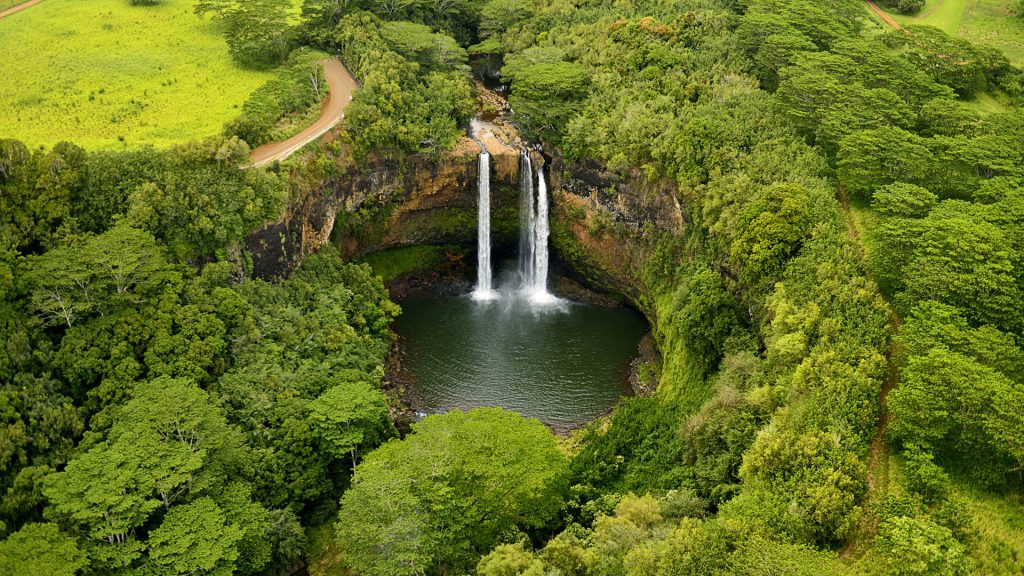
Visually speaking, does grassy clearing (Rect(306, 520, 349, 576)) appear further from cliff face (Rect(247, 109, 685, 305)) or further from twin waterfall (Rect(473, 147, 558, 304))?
twin waterfall (Rect(473, 147, 558, 304))

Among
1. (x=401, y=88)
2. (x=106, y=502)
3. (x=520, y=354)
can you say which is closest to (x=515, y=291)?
(x=520, y=354)

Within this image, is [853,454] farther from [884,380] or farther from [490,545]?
[490,545]

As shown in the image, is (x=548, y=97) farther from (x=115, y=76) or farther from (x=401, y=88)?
(x=115, y=76)

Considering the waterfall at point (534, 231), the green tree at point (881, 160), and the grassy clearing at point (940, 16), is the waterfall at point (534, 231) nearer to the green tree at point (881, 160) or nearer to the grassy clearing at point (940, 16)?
the green tree at point (881, 160)

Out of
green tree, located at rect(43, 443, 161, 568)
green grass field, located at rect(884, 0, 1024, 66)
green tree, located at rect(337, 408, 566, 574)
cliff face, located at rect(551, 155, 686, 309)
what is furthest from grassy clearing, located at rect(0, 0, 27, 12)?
green grass field, located at rect(884, 0, 1024, 66)

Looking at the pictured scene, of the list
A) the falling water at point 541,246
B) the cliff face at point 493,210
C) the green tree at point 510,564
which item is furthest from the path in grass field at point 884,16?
the green tree at point 510,564
